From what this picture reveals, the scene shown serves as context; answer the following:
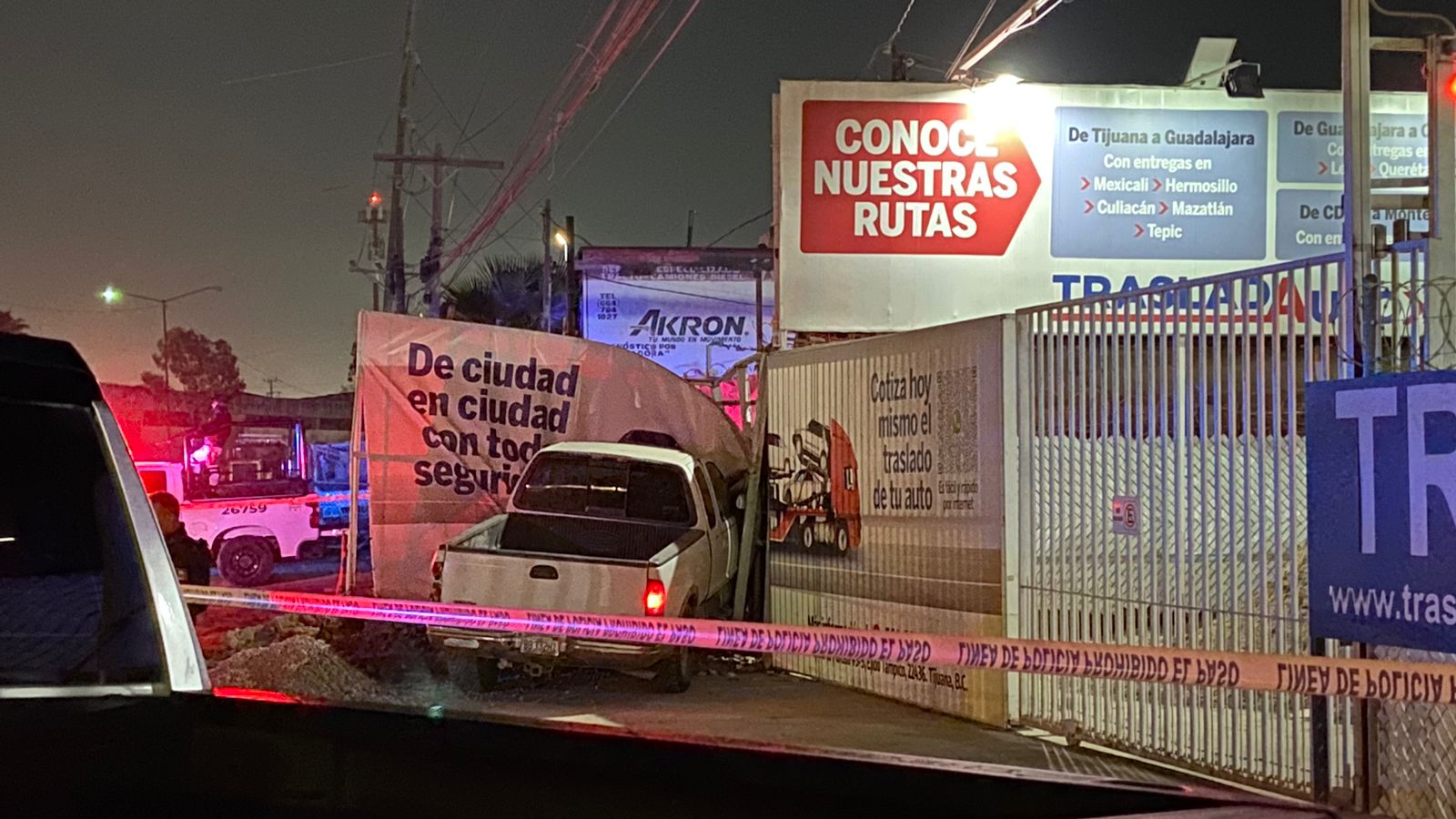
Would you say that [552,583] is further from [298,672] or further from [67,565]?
[67,565]

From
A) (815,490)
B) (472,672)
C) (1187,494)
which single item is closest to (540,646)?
(472,672)

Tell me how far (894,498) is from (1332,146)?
19.4 ft

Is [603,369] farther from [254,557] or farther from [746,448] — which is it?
[254,557]

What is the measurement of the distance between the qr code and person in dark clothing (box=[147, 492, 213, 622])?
5756mm

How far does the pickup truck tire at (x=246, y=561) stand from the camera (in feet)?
62.9

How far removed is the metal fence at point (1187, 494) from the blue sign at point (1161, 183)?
4206mm

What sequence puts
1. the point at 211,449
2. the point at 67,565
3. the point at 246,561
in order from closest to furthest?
the point at 67,565 < the point at 246,561 < the point at 211,449

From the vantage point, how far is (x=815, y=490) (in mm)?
10734

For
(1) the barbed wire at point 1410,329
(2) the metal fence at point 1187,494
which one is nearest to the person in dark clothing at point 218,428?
(2) the metal fence at point 1187,494

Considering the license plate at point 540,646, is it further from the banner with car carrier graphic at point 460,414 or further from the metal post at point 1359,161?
the metal post at point 1359,161

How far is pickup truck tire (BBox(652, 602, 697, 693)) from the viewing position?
383 inches

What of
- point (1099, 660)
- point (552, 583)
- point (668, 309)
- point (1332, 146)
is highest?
point (668, 309)

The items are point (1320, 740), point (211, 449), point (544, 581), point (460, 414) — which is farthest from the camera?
point (211, 449)

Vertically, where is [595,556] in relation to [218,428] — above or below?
below
